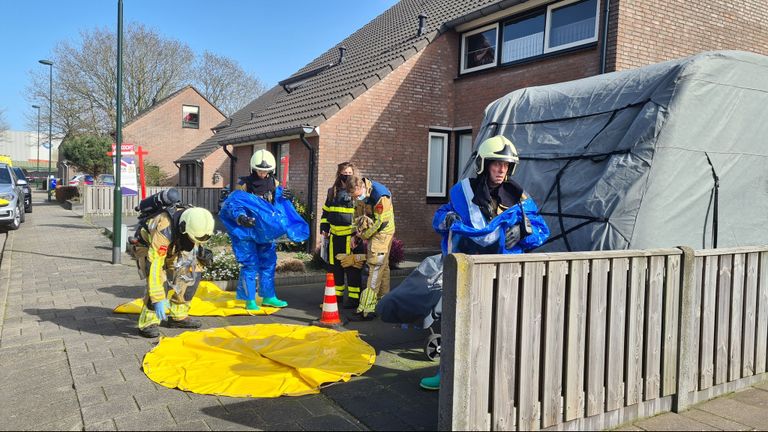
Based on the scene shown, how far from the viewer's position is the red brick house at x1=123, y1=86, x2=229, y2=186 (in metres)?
36.5

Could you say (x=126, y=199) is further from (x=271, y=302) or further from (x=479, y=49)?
(x=271, y=302)

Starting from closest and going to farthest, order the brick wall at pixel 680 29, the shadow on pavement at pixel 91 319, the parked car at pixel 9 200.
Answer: the shadow on pavement at pixel 91 319, the brick wall at pixel 680 29, the parked car at pixel 9 200

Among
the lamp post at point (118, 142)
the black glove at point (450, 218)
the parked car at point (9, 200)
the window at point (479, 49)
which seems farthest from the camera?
the parked car at point (9, 200)

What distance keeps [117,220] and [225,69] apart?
4533cm

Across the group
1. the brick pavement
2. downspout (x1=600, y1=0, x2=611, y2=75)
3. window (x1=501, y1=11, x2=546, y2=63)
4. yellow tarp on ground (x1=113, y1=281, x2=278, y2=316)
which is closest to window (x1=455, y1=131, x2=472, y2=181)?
window (x1=501, y1=11, x2=546, y2=63)

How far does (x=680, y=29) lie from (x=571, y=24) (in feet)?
6.46

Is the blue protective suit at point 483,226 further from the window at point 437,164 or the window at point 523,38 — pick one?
the window at point 437,164

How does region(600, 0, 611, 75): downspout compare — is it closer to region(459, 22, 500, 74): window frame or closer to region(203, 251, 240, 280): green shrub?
region(459, 22, 500, 74): window frame

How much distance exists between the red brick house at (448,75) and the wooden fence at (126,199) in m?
7.27

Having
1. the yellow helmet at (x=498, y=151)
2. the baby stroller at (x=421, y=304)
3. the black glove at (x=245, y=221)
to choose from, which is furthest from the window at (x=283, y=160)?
the yellow helmet at (x=498, y=151)

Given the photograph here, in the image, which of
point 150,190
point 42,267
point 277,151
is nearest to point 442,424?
point 42,267

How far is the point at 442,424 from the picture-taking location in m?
3.11

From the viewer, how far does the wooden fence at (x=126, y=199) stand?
20.6 m

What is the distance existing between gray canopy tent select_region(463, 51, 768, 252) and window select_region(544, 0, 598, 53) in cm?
377
